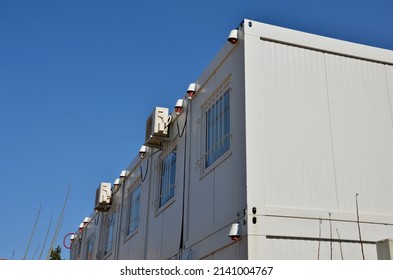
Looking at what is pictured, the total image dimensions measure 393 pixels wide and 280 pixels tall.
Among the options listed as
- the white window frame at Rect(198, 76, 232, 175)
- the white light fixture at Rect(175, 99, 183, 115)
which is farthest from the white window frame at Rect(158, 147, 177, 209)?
the white window frame at Rect(198, 76, 232, 175)

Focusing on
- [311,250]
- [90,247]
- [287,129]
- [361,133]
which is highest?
[90,247]

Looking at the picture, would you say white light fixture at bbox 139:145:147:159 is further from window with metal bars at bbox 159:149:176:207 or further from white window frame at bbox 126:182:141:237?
window with metal bars at bbox 159:149:176:207

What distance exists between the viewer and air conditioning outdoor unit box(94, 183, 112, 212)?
595 inches

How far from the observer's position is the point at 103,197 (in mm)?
15094

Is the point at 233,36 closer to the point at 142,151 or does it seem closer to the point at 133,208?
the point at 142,151

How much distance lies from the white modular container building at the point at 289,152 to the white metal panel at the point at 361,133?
16 millimetres

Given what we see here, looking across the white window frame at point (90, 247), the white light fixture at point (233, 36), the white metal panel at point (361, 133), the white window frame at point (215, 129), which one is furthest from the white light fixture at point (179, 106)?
the white window frame at point (90, 247)

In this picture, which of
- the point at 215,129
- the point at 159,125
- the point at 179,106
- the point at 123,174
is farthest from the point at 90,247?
the point at 215,129

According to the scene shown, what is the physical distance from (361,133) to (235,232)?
256cm

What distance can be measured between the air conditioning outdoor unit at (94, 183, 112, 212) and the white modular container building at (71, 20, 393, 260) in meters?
6.55

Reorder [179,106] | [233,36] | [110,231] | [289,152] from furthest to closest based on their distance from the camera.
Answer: [110,231] < [179,106] < [233,36] < [289,152]
